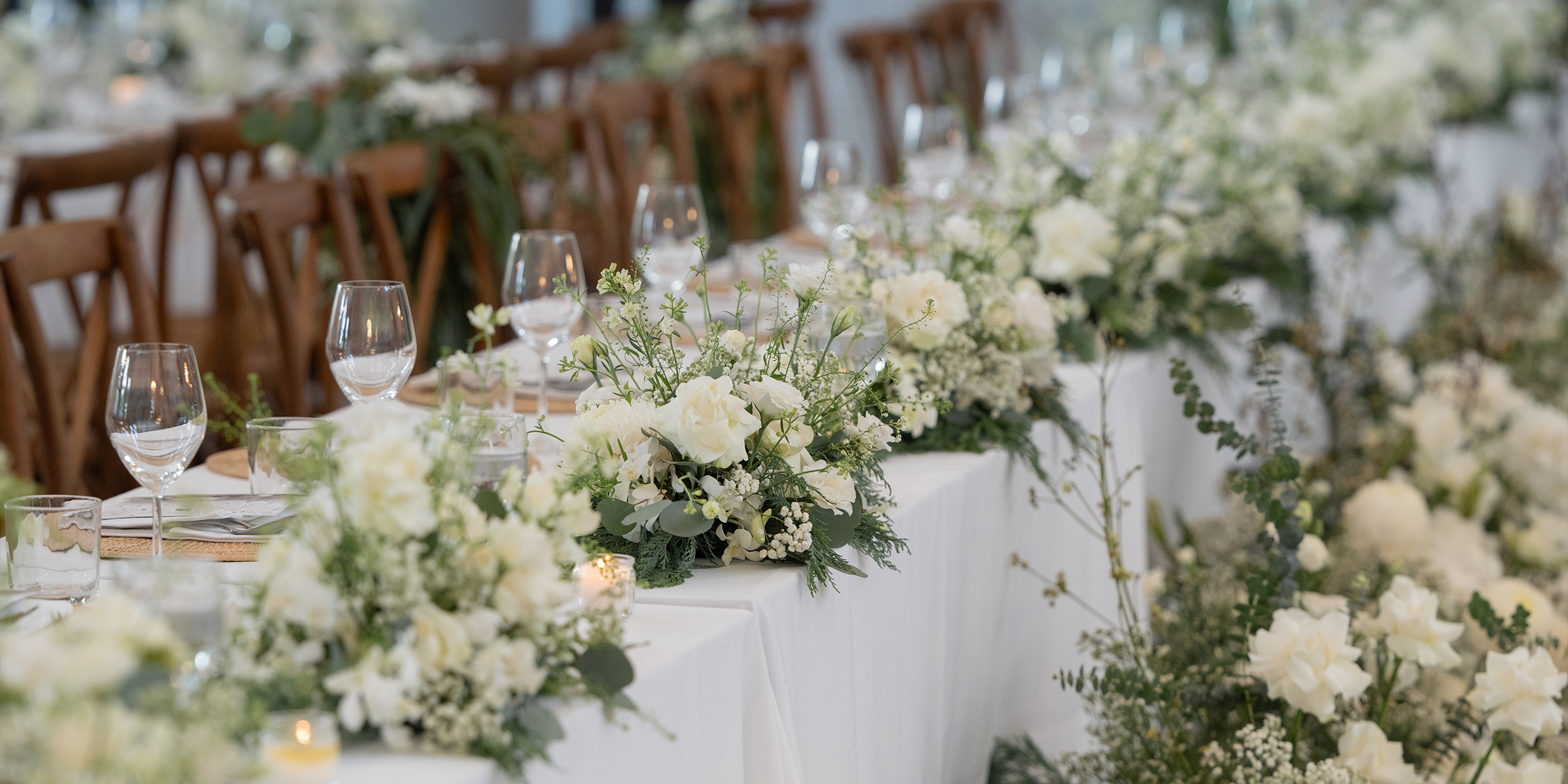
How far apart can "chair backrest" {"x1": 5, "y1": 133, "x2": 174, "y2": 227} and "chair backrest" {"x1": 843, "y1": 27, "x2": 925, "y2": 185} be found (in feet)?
11.0

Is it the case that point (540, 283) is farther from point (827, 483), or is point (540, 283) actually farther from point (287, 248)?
point (287, 248)

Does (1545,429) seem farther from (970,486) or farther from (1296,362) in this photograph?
(970,486)

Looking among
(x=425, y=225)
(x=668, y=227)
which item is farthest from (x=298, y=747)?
(x=425, y=225)

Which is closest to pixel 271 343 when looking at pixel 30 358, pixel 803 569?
→ pixel 30 358

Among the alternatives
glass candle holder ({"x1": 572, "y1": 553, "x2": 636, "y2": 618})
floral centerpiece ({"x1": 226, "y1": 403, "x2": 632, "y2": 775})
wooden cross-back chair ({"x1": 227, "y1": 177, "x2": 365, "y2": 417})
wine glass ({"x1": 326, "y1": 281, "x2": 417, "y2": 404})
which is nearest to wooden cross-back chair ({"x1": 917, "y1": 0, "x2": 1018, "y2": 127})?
wooden cross-back chair ({"x1": 227, "y1": 177, "x2": 365, "y2": 417})

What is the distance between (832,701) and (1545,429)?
2158 millimetres

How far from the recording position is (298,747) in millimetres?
847

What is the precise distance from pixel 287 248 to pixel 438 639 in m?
1.86

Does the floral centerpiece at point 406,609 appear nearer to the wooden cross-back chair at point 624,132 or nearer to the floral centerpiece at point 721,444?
the floral centerpiece at point 721,444

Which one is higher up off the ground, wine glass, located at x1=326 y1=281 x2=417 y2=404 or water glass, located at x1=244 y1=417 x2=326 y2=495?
wine glass, located at x1=326 y1=281 x2=417 y2=404

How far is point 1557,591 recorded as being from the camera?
2.78 meters

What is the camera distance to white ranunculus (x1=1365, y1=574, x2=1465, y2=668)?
1.77 m

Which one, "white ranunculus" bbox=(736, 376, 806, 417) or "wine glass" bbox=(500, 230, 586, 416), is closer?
"white ranunculus" bbox=(736, 376, 806, 417)

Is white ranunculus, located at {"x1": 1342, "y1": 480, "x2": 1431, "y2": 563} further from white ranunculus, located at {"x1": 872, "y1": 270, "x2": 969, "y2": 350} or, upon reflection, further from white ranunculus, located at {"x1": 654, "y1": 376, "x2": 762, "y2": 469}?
white ranunculus, located at {"x1": 654, "y1": 376, "x2": 762, "y2": 469}
